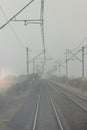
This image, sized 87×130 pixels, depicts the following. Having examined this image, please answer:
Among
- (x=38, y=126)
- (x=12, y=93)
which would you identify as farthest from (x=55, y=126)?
(x=12, y=93)

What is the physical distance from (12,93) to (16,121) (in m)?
25.9

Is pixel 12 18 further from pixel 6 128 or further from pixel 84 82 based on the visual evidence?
pixel 84 82

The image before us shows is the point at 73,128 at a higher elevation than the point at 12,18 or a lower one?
lower

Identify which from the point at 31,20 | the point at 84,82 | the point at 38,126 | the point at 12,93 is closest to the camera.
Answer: the point at 38,126

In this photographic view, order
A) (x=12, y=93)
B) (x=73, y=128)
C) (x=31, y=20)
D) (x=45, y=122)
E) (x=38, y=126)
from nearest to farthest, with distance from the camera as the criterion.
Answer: (x=73, y=128) → (x=38, y=126) → (x=45, y=122) → (x=31, y=20) → (x=12, y=93)

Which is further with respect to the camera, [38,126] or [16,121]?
[16,121]

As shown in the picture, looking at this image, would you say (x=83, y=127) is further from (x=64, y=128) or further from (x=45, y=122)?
(x=45, y=122)

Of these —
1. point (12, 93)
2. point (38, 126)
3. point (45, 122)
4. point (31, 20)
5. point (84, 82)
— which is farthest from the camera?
point (84, 82)

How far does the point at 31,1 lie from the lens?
798 inches

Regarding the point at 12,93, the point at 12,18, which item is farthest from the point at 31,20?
the point at 12,93

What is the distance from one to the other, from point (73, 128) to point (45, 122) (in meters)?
3.64

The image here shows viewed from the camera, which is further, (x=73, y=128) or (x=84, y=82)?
(x=84, y=82)

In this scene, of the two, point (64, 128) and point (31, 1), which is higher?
point (31, 1)

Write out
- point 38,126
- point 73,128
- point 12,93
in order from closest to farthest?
point 73,128, point 38,126, point 12,93
